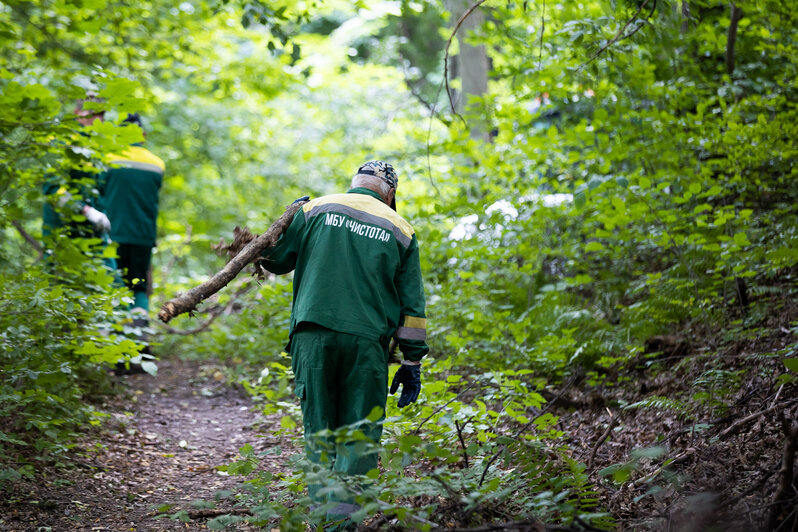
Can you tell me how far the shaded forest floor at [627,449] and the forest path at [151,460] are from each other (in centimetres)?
1

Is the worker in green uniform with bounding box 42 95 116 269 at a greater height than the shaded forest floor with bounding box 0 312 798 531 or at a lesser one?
greater

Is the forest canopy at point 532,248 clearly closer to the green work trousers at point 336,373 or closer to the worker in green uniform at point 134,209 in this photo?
the green work trousers at point 336,373

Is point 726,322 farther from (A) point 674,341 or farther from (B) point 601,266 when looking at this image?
(B) point 601,266

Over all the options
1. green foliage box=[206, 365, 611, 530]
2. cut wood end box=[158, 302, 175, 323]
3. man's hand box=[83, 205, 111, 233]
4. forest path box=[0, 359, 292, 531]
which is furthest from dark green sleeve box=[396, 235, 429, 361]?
man's hand box=[83, 205, 111, 233]

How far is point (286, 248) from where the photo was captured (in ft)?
12.2

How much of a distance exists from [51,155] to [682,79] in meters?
5.96

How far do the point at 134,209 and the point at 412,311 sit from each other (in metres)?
4.36

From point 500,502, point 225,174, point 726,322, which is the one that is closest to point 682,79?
point 726,322

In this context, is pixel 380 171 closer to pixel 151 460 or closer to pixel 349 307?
pixel 349 307

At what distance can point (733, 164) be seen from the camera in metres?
5.85

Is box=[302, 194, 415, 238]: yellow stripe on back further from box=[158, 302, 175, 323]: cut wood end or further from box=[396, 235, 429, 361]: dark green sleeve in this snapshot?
box=[158, 302, 175, 323]: cut wood end

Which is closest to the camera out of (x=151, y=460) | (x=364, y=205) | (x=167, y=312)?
(x=167, y=312)

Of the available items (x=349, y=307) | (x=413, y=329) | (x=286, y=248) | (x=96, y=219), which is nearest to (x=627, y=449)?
(x=413, y=329)

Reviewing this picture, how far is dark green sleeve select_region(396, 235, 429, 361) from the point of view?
3643 millimetres
